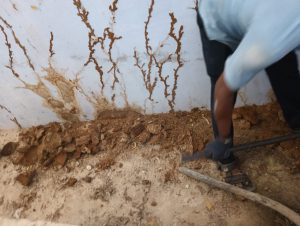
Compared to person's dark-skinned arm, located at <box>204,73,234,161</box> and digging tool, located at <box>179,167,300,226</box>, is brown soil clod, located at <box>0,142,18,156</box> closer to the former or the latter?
digging tool, located at <box>179,167,300,226</box>

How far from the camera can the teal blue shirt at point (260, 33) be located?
0.94 metres

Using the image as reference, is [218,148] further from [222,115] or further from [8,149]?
[8,149]

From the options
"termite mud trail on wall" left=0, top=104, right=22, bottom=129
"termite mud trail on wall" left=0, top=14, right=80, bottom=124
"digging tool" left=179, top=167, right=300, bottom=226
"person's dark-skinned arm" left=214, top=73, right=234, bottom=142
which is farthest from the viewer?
"termite mud trail on wall" left=0, top=104, right=22, bottom=129

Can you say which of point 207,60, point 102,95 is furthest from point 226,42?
point 102,95

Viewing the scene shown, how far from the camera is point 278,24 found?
94cm

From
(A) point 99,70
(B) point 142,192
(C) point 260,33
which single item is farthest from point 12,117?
(C) point 260,33

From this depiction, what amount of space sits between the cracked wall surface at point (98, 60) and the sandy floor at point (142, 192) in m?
0.36

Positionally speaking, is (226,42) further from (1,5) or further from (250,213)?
(1,5)

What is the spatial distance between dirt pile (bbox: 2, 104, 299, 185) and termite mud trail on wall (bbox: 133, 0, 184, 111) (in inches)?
7.3

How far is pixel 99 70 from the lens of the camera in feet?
6.86

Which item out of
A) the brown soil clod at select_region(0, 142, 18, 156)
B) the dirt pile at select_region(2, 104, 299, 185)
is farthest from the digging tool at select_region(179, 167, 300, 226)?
the brown soil clod at select_region(0, 142, 18, 156)

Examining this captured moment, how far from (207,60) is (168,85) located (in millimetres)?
648

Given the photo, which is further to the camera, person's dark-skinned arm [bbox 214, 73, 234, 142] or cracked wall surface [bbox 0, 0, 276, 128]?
cracked wall surface [bbox 0, 0, 276, 128]

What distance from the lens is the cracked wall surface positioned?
1804 mm
